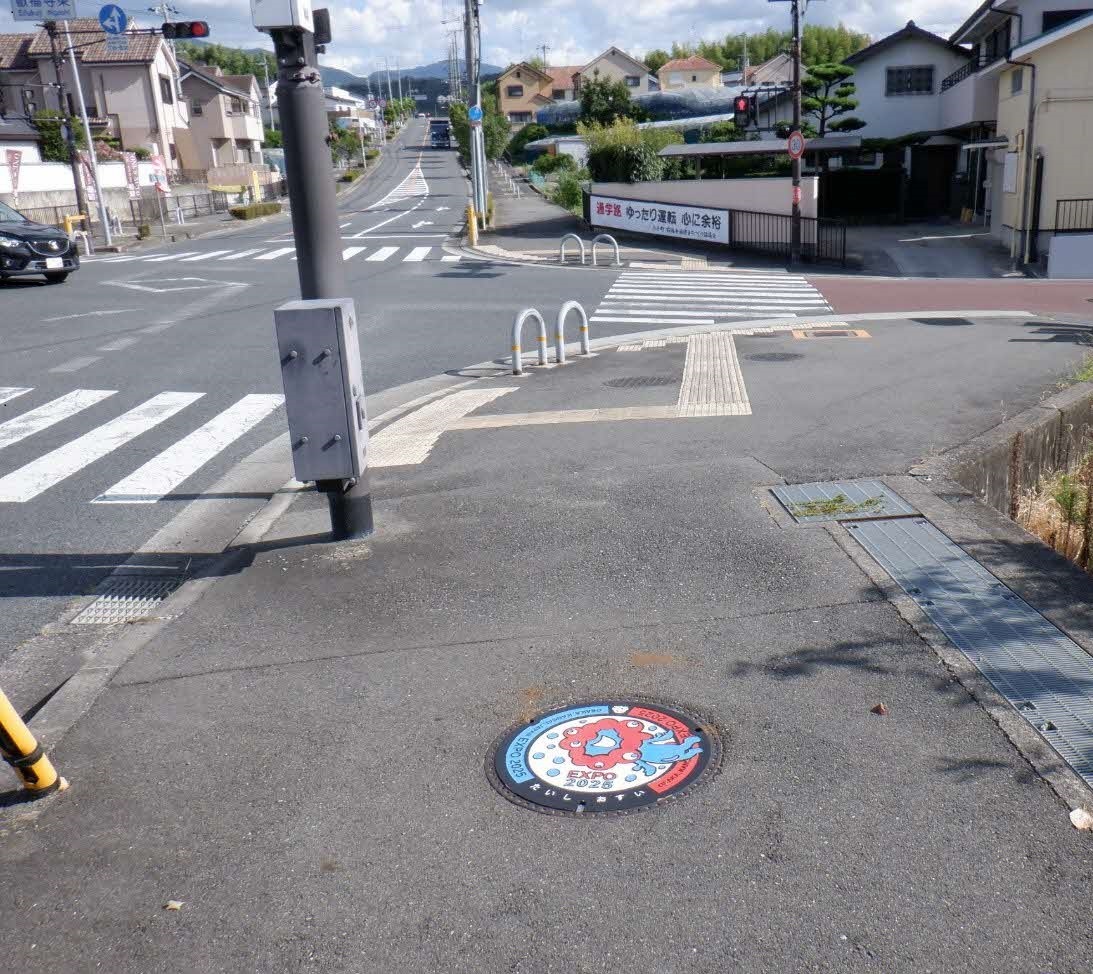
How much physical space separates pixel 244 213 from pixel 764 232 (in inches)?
1163

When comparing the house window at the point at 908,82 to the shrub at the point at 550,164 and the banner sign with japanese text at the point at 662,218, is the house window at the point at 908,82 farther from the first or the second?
the shrub at the point at 550,164

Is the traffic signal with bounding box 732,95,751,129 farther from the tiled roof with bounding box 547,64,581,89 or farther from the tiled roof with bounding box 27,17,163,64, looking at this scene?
the tiled roof with bounding box 547,64,581,89

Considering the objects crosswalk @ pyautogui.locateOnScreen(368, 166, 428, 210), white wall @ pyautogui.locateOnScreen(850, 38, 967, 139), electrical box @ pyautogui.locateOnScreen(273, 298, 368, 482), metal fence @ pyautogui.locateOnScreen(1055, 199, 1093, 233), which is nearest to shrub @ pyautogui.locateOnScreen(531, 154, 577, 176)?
crosswalk @ pyautogui.locateOnScreen(368, 166, 428, 210)

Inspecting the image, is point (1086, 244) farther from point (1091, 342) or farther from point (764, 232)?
point (1091, 342)

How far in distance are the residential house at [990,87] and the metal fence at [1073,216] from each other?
327 millimetres

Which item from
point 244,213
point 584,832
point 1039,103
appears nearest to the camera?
point 584,832

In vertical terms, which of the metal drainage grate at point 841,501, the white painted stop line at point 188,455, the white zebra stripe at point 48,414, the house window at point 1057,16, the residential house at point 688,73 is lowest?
the white painted stop line at point 188,455

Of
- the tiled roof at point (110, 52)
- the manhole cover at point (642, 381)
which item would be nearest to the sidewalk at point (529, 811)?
the manhole cover at point (642, 381)

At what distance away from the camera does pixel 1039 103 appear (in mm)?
27453

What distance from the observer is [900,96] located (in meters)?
43.3

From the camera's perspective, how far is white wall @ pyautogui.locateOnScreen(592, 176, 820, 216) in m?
29.3

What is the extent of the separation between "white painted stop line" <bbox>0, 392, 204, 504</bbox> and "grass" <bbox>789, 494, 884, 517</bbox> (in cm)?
619

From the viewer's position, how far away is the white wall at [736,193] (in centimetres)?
2931

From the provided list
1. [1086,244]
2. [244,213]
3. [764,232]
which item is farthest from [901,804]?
[244,213]
